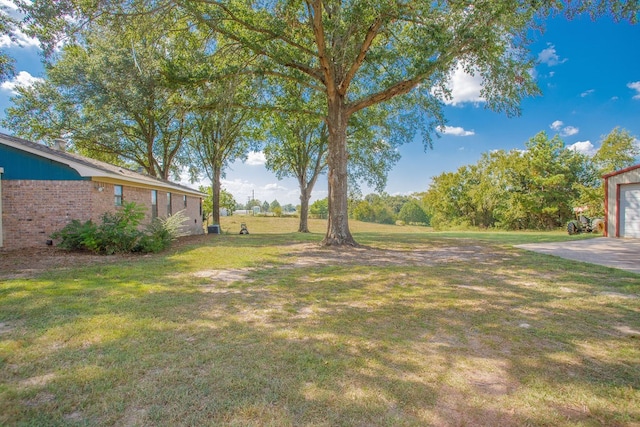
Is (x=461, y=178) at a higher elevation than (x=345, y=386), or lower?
higher

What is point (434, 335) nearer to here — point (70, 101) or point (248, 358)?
point (248, 358)

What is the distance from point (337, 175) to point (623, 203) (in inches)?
470

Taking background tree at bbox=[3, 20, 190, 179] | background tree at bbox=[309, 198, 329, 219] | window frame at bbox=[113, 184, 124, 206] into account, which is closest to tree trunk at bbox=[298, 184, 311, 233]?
background tree at bbox=[3, 20, 190, 179]

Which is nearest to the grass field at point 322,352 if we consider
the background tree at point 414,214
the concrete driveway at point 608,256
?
the concrete driveway at point 608,256

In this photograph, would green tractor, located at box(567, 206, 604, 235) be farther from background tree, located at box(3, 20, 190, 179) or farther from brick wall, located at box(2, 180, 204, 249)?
brick wall, located at box(2, 180, 204, 249)

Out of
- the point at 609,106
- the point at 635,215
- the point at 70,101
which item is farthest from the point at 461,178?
the point at 70,101

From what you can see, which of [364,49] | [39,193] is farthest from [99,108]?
[364,49]

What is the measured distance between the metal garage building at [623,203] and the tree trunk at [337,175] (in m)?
11.3

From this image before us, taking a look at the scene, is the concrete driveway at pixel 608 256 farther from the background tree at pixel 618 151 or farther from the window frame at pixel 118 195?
the background tree at pixel 618 151

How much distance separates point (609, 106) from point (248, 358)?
21.6m

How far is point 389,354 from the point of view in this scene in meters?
2.73

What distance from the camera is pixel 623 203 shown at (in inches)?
498

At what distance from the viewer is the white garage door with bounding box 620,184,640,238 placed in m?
12.2

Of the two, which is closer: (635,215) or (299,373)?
(299,373)
